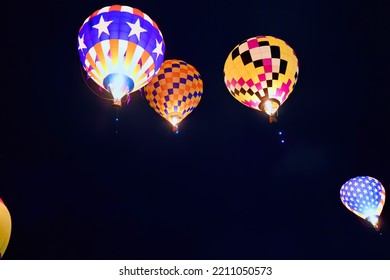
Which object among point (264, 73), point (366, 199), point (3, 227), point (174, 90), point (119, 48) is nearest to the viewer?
point (119, 48)

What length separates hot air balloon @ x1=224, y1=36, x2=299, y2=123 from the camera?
582 centimetres

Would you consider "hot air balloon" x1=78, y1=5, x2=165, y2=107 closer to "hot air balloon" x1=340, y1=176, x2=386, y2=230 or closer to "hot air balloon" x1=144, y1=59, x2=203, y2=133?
"hot air balloon" x1=144, y1=59, x2=203, y2=133

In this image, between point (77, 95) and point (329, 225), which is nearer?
point (77, 95)

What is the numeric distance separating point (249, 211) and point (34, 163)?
6475 millimetres

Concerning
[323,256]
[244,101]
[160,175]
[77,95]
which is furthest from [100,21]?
[323,256]

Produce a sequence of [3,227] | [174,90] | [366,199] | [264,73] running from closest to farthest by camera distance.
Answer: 1. [3,227]
2. [264,73]
3. [174,90]
4. [366,199]

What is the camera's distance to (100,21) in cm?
475

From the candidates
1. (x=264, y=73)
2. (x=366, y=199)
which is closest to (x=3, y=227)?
(x=264, y=73)

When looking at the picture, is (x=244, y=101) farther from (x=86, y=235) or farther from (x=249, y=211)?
(x=86, y=235)

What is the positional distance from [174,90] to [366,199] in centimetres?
507

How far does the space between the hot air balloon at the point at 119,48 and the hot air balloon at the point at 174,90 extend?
2.01 metres

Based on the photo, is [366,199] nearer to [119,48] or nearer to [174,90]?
[174,90]

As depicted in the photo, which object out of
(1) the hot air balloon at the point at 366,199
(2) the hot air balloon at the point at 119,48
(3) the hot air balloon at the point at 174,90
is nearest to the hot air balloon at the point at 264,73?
(3) the hot air balloon at the point at 174,90

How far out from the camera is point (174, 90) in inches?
274
